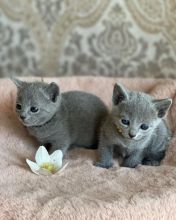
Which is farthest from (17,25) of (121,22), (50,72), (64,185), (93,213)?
(93,213)

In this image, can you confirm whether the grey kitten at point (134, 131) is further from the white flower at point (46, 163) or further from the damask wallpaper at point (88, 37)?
the damask wallpaper at point (88, 37)

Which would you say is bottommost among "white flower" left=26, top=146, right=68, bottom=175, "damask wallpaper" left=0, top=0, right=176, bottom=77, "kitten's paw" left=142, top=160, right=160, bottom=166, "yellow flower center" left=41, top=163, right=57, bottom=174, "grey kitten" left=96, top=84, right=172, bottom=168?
"kitten's paw" left=142, top=160, right=160, bottom=166

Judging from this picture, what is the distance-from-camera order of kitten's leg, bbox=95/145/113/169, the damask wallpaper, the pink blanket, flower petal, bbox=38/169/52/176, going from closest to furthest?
the pink blanket
flower petal, bbox=38/169/52/176
kitten's leg, bbox=95/145/113/169
the damask wallpaper

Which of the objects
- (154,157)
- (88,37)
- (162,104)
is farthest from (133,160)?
(88,37)

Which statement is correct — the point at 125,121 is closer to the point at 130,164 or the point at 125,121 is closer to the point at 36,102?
the point at 130,164

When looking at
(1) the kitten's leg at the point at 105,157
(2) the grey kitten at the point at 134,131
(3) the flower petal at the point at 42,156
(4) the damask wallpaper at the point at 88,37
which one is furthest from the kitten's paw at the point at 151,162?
(4) the damask wallpaper at the point at 88,37

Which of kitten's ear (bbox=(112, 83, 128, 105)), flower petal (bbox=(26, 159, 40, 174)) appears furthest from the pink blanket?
kitten's ear (bbox=(112, 83, 128, 105))

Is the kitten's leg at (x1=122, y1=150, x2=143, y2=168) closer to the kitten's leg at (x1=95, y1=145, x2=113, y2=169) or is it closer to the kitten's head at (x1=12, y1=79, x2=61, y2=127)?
the kitten's leg at (x1=95, y1=145, x2=113, y2=169)

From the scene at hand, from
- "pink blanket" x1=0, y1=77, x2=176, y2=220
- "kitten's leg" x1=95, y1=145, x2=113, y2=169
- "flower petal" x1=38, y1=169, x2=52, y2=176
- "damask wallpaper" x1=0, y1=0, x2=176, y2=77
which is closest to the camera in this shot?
"pink blanket" x1=0, y1=77, x2=176, y2=220
